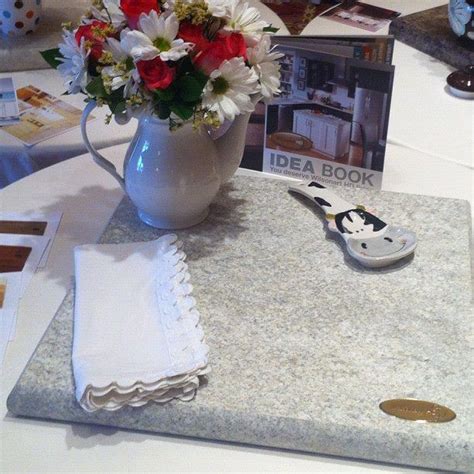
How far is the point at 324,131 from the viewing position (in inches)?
50.9

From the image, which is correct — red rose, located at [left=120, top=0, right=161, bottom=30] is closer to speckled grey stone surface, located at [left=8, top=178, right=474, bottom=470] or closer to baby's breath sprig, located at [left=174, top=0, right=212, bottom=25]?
baby's breath sprig, located at [left=174, top=0, right=212, bottom=25]

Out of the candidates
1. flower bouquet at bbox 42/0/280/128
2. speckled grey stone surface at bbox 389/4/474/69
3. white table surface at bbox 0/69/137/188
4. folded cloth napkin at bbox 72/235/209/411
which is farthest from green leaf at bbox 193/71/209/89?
speckled grey stone surface at bbox 389/4/474/69

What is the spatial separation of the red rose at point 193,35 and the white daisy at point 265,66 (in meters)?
0.08

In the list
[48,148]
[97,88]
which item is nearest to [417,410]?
[97,88]

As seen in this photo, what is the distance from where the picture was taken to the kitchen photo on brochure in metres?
1.25

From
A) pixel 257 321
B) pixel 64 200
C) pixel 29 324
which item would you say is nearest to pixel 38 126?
pixel 64 200

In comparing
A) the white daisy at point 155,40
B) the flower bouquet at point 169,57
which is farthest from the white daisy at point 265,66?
the white daisy at point 155,40

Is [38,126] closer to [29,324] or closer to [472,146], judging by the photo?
[29,324]

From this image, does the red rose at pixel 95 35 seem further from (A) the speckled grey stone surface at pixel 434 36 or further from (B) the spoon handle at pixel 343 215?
(A) the speckled grey stone surface at pixel 434 36

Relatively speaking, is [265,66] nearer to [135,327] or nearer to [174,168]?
[174,168]

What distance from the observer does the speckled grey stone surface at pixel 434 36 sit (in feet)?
5.87

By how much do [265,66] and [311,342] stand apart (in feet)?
1.22

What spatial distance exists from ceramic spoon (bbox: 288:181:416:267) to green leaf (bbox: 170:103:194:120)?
0.28 meters

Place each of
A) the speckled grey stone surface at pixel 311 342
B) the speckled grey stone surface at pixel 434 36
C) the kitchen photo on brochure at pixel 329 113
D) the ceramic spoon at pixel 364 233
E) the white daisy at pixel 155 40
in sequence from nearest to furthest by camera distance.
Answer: the speckled grey stone surface at pixel 311 342
the white daisy at pixel 155 40
the ceramic spoon at pixel 364 233
the kitchen photo on brochure at pixel 329 113
the speckled grey stone surface at pixel 434 36
